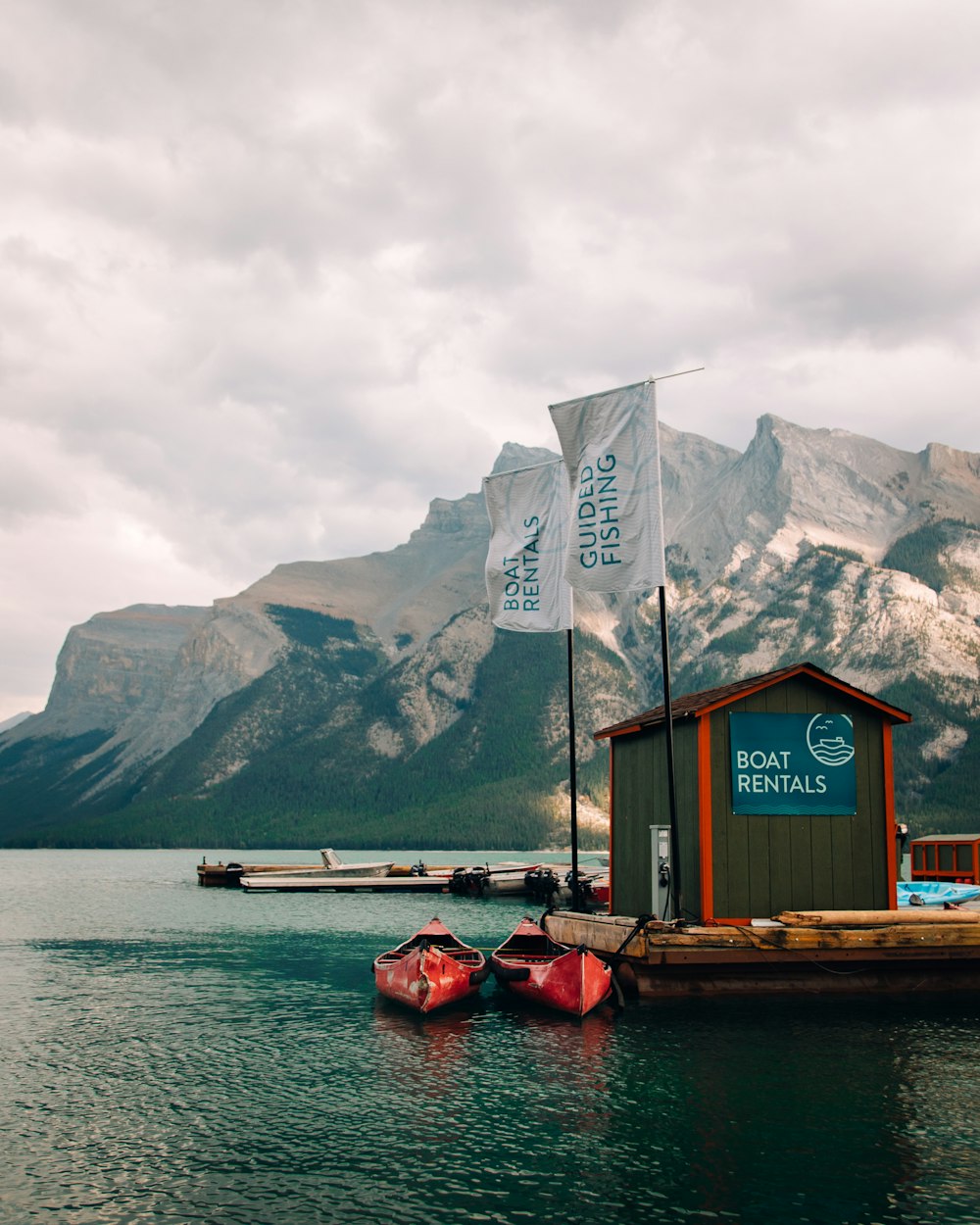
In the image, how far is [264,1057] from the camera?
27.3 meters

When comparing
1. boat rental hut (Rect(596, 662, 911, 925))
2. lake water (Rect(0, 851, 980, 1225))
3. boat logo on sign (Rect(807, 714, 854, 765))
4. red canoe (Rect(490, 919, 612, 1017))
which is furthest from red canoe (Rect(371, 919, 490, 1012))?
boat logo on sign (Rect(807, 714, 854, 765))

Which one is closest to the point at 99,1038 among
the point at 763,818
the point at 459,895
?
the point at 763,818

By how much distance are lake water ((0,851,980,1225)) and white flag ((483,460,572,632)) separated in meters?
13.7

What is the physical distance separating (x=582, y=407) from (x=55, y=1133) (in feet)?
79.1

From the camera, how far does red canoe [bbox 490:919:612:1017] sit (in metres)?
31.2

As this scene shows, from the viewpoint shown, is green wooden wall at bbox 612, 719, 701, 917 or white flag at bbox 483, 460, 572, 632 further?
white flag at bbox 483, 460, 572, 632

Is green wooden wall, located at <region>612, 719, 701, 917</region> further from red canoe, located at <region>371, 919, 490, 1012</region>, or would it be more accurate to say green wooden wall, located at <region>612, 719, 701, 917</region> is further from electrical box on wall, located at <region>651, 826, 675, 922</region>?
red canoe, located at <region>371, 919, 490, 1012</region>

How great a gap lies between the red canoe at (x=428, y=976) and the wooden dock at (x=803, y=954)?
479cm

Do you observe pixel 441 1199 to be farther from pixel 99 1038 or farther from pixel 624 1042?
pixel 99 1038

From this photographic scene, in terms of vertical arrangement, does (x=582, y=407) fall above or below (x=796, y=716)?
above

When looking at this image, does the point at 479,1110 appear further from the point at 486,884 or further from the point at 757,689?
the point at 486,884

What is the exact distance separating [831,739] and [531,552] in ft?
41.4

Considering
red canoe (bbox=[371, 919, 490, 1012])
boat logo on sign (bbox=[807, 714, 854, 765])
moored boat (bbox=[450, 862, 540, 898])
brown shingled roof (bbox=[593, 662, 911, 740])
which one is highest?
brown shingled roof (bbox=[593, 662, 911, 740])

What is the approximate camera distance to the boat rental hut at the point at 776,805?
104 feet
